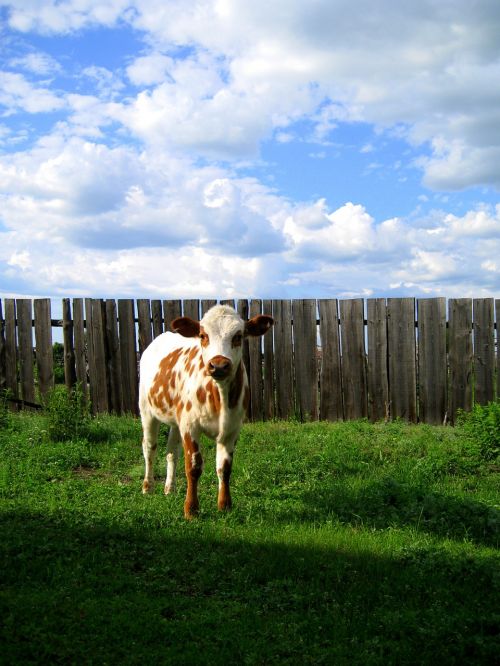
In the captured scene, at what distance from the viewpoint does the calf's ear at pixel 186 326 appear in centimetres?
682

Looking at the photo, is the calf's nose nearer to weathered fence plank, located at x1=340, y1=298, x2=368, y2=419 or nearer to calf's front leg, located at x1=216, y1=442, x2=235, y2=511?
calf's front leg, located at x1=216, y1=442, x2=235, y2=511

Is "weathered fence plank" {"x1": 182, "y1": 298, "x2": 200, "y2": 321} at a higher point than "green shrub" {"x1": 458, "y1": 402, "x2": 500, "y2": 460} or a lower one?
higher

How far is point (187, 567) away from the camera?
530 centimetres

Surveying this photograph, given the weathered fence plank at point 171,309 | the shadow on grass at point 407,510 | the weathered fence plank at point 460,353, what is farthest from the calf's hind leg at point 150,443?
the weathered fence plank at point 460,353

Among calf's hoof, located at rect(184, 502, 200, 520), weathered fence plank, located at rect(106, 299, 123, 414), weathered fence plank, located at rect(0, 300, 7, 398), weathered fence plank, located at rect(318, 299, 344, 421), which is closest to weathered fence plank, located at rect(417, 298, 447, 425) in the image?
weathered fence plank, located at rect(318, 299, 344, 421)

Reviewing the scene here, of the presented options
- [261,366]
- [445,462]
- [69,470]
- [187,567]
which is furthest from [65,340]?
[187,567]

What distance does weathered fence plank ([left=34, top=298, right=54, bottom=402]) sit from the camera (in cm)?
1392

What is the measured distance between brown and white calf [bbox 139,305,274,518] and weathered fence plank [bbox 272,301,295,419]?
194 inches

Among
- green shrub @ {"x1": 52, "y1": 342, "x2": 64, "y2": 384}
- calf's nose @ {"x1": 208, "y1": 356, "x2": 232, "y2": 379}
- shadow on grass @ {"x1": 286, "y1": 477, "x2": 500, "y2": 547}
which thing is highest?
calf's nose @ {"x1": 208, "y1": 356, "x2": 232, "y2": 379}

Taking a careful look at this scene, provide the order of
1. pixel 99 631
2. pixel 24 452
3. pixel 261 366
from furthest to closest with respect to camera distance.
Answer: pixel 261 366 → pixel 24 452 → pixel 99 631

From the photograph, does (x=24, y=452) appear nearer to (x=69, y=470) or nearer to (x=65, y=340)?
(x=69, y=470)

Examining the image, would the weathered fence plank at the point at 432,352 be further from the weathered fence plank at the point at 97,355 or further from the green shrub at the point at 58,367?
the green shrub at the point at 58,367

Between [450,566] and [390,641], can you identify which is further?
[450,566]

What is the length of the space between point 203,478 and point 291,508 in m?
1.56
